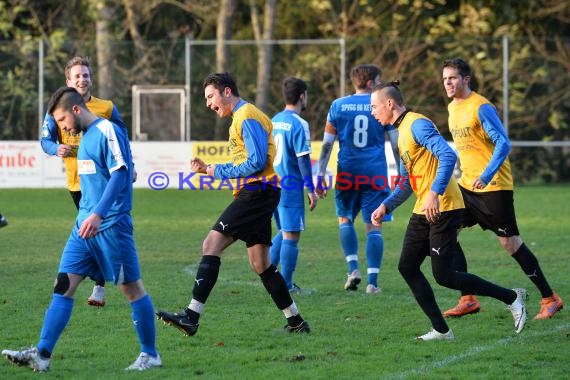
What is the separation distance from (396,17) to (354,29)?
125 cm

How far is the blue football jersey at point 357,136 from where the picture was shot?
34.9 feet

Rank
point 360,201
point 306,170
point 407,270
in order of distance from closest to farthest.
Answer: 1. point 407,270
2. point 306,170
3. point 360,201

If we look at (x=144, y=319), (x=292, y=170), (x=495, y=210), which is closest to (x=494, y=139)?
(x=495, y=210)

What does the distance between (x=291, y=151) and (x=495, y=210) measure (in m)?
2.24

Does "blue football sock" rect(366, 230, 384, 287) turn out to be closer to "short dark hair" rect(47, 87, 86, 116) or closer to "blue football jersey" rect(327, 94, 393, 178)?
"blue football jersey" rect(327, 94, 393, 178)

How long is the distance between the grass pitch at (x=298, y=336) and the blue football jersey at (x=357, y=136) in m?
1.14

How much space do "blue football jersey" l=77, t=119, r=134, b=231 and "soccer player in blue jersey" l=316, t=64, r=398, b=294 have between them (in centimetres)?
401

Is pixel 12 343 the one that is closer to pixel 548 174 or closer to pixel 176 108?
pixel 176 108

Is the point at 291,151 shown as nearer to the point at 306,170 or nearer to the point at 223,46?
the point at 306,170

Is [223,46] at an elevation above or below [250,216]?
above

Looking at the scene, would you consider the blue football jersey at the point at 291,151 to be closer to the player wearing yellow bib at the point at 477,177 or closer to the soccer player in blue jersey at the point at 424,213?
the player wearing yellow bib at the point at 477,177

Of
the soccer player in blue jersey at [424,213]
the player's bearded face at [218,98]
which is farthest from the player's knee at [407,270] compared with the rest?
the player's bearded face at [218,98]

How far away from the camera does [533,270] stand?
9078 mm

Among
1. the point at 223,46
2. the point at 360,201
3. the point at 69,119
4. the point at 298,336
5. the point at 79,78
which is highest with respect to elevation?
the point at 223,46
